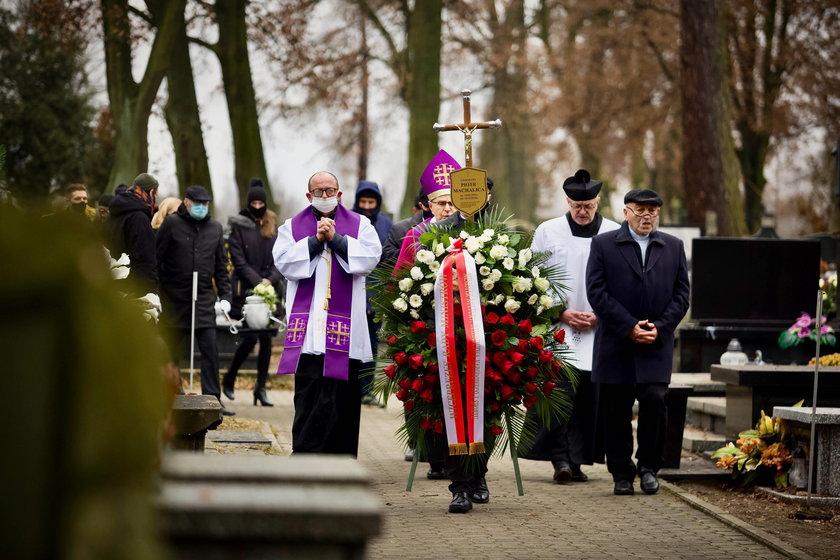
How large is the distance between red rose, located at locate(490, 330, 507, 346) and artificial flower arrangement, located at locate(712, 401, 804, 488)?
2329 millimetres

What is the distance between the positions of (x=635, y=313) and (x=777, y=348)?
24.3ft

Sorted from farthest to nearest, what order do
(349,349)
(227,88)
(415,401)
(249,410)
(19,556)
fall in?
(227,88)
(249,410)
(349,349)
(415,401)
(19,556)

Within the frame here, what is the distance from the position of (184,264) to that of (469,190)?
434 cm

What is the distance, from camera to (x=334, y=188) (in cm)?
977

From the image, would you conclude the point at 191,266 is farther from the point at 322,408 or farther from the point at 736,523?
the point at 736,523

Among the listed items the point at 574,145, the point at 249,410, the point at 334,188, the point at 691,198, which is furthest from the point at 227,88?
the point at 574,145

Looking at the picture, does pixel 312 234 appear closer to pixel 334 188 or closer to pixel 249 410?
pixel 334 188

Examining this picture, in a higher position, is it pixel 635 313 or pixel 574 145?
pixel 574 145

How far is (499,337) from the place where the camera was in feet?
28.8

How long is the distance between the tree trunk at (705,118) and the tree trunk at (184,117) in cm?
851

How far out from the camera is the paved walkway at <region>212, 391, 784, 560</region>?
7328 mm

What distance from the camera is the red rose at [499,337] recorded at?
876cm

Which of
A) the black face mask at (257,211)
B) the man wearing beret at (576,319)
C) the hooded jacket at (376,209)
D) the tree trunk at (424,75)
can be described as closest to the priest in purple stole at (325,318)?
the man wearing beret at (576,319)

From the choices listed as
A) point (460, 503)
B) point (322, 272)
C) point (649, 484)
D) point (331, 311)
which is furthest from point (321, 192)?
point (649, 484)
